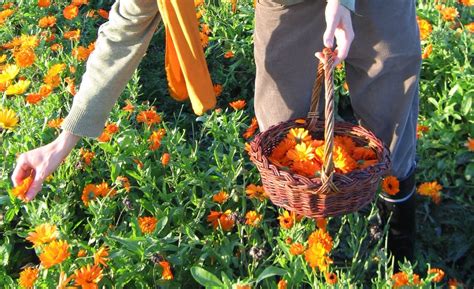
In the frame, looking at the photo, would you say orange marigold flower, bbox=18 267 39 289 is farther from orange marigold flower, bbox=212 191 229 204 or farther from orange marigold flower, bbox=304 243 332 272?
orange marigold flower, bbox=304 243 332 272

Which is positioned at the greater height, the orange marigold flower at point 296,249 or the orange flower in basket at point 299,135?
the orange flower in basket at point 299,135

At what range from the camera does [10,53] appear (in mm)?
3266

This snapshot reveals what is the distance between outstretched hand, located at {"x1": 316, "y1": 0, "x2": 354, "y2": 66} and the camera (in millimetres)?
1555

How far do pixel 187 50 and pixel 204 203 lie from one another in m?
0.50

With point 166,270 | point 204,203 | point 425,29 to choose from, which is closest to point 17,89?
point 204,203

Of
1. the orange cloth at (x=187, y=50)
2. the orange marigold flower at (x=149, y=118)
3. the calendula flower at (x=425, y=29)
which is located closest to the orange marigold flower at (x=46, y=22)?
the orange marigold flower at (x=149, y=118)

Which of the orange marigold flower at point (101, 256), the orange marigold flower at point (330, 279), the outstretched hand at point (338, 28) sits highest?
the outstretched hand at point (338, 28)

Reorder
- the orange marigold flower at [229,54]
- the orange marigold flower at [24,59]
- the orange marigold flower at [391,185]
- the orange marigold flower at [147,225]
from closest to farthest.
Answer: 1. the orange marigold flower at [147,225]
2. the orange marigold flower at [391,185]
3. the orange marigold flower at [24,59]
4. the orange marigold flower at [229,54]

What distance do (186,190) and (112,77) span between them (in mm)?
528

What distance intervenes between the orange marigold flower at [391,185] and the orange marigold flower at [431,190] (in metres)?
0.31

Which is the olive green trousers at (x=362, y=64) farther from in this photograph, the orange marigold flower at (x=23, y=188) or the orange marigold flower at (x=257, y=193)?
the orange marigold flower at (x=23, y=188)

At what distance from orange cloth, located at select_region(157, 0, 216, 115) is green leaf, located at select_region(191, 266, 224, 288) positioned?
47 cm

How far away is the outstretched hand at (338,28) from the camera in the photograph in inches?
61.2

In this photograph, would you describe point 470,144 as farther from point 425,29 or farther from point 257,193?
point 257,193
